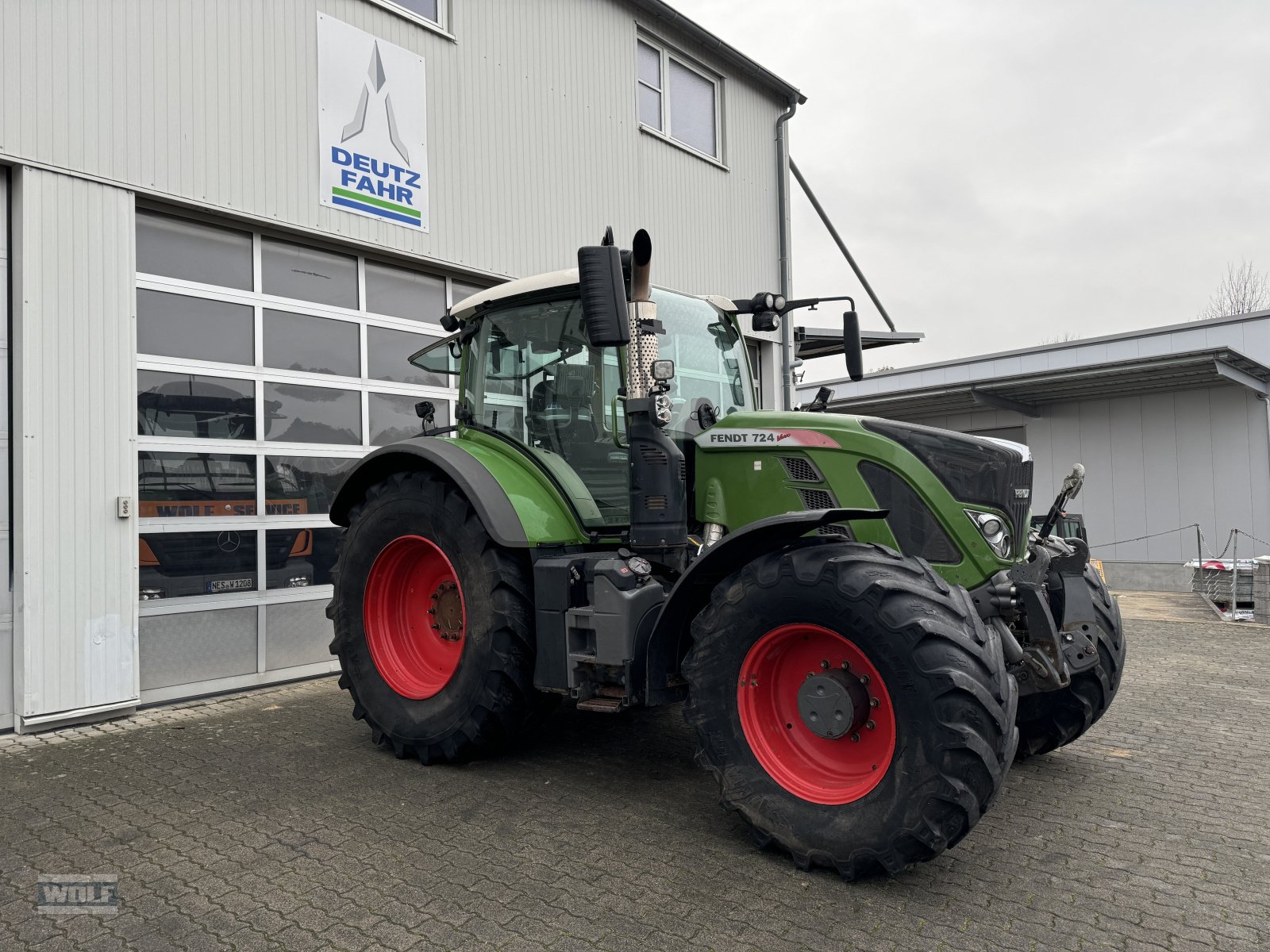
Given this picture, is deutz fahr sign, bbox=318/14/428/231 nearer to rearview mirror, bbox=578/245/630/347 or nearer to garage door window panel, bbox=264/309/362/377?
garage door window panel, bbox=264/309/362/377

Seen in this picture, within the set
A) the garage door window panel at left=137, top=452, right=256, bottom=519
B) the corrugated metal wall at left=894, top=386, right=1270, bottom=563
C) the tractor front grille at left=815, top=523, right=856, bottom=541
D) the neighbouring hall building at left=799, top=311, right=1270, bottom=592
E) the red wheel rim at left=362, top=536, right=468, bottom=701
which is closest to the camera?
the tractor front grille at left=815, top=523, right=856, bottom=541

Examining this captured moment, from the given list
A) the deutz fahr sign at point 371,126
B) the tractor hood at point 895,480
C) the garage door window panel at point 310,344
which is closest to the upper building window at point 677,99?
the deutz fahr sign at point 371,126

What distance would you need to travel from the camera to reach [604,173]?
362 inches

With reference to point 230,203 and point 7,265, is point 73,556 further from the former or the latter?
point 230,203

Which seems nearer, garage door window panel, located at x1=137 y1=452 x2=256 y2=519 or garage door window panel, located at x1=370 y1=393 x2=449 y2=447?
garage door window panel, located at x1=137 y1=452 x2=256 y2=519

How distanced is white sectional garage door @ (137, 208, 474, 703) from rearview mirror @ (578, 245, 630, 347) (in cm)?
379

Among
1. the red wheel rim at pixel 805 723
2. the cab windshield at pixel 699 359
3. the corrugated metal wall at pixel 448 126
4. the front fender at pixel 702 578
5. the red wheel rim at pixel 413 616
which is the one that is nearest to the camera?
the red wheel rim at pixel 805 723

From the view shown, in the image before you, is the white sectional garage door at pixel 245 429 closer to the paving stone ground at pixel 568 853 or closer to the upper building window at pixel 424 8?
the paving stone ground at pixel 568 853

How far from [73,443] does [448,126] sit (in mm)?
4069

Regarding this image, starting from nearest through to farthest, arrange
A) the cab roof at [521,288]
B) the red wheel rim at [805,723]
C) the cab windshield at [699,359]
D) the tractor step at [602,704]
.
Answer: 1. the red wheel rim at [805,723]
2. the tractor step at [602,704]
3. the cab windshield at [699,359]
4. the cab roof at [521,288]

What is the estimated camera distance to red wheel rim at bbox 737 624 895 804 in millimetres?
3168

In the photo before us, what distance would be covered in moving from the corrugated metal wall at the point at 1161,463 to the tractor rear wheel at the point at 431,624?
14.3m

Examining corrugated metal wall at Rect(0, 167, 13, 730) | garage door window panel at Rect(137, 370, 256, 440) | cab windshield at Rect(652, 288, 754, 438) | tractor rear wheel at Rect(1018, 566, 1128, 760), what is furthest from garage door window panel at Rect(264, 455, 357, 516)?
tractor rear wheel at Rect(1018, 566, 1128, 760)
